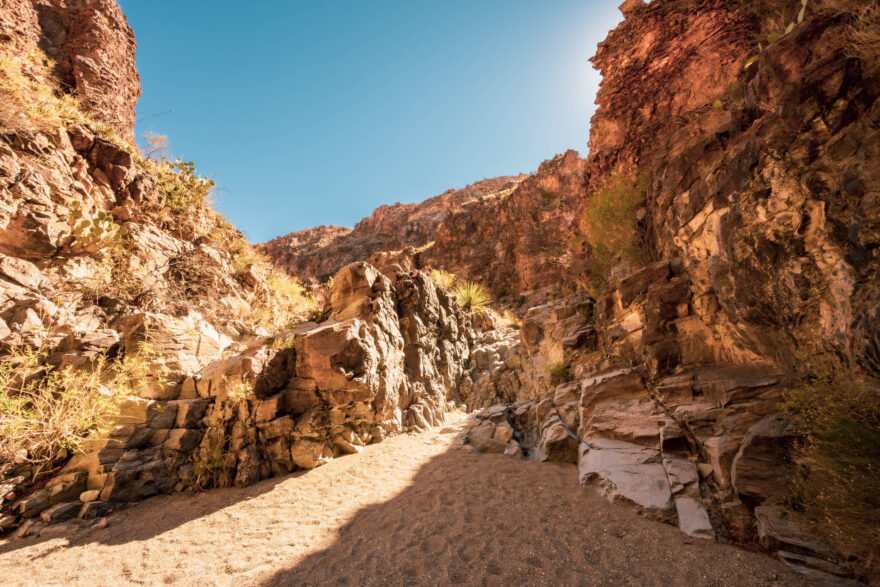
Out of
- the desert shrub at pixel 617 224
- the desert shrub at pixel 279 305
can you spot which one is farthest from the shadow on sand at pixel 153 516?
the desert shrub at pixel 617 224

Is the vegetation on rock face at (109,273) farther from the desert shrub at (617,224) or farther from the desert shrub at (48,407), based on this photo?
the desert shrub at (617,224)

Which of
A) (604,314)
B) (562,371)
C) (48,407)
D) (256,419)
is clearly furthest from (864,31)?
(48,407)

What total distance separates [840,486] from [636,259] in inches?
230

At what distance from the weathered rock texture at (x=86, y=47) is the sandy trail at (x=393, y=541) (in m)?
11.8

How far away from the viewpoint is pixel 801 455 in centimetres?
295

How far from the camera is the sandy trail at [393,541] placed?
290cm

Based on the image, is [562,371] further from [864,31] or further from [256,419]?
[256,419]

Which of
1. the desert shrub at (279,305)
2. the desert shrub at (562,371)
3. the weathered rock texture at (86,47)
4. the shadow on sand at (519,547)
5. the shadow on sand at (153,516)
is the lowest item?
the shadow on sand at (519,547)

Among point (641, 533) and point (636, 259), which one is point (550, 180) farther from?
point (641, 533)

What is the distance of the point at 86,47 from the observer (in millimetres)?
9859

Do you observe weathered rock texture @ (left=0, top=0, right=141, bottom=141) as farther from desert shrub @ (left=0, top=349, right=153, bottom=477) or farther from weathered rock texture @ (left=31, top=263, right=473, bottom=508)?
weathered rock texture @ (left=31, top=263, right=473, bottom=508)

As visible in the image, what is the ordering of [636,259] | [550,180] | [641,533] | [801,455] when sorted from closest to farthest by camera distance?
[801,455] → [641,533] → [636,259] → [550,180]

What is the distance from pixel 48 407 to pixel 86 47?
12273 millimetres

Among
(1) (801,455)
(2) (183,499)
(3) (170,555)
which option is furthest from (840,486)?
(2) (183,499)
